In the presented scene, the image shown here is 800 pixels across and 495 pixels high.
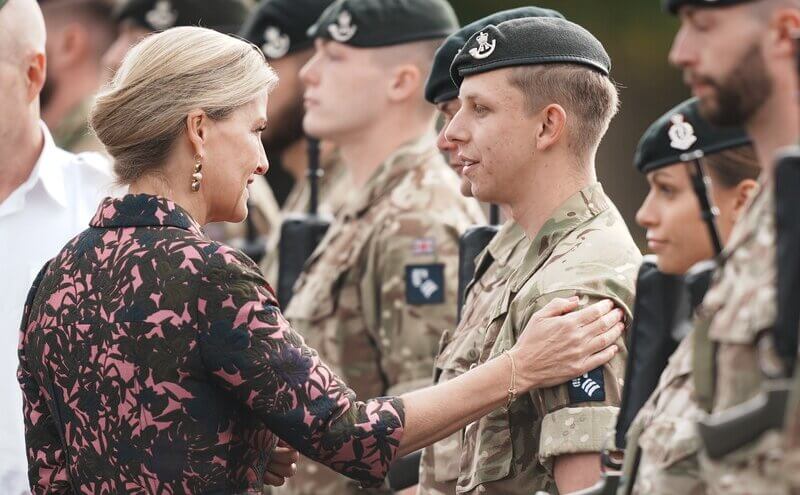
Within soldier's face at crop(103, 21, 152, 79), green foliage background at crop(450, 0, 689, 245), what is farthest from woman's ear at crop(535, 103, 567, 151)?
green foliage background at crop(450, 0, 689, 245)

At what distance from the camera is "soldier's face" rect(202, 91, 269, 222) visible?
3266mm

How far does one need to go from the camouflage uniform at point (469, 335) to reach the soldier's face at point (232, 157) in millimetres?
748

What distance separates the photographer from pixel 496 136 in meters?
3.65

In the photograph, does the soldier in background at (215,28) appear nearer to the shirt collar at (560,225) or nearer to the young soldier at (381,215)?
the young soldier at (381,215)

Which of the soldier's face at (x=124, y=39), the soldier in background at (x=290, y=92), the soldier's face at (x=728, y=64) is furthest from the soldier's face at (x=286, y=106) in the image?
the soldier's face at (x=728, y=64)

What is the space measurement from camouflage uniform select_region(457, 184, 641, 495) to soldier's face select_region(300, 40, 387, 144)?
7.22 feet

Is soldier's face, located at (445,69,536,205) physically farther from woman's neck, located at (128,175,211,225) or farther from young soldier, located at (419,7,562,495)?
woman's neck, located at (128,175,211,225)

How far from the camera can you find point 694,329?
257cm

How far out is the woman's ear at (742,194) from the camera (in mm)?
2975

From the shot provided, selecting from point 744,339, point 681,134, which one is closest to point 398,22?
point 681,134

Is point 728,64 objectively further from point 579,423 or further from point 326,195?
point 326,195

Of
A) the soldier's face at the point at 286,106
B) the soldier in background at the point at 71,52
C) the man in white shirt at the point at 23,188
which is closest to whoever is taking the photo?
the man in white shirt at the point at 23,188

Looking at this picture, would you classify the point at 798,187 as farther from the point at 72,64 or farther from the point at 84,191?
the point at 72,64

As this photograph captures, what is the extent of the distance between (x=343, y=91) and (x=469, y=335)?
7.26ft
